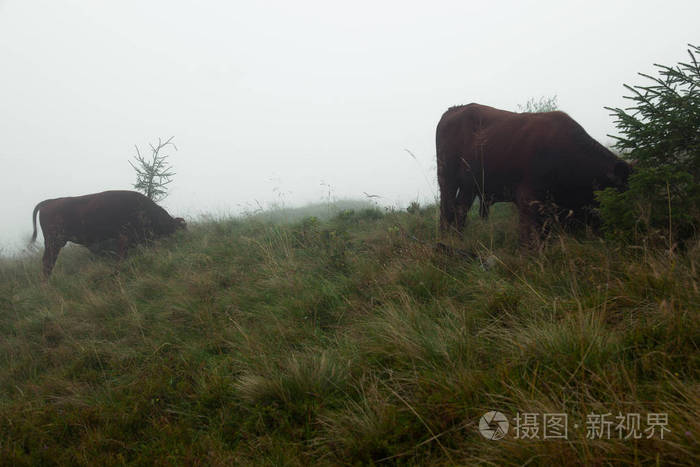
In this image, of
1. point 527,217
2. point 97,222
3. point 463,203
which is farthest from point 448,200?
point 97,222

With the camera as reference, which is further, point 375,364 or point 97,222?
point 97,222

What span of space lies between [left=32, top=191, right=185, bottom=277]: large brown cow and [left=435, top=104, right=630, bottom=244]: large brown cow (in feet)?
20.0

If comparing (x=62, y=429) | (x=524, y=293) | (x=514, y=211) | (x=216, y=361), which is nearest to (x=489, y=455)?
(x=524, y=293)

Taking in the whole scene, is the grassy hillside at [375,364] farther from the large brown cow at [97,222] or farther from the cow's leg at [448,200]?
the large brown cow at [97,222]

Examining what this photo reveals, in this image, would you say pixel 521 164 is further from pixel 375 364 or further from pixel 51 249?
pixel 51 249

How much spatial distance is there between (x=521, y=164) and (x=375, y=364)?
299cm

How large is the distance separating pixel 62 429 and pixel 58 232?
20.6 ft

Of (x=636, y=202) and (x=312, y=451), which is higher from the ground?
(x=636, y=202)

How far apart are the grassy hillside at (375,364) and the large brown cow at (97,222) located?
3139 mm

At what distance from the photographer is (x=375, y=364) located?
6.50 feet

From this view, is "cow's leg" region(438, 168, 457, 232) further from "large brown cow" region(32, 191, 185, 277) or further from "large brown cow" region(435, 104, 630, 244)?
"large brown cow" region(32, 191, 185, 277)

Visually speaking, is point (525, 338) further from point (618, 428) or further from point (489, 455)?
point (489, 455)

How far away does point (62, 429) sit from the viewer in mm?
2080

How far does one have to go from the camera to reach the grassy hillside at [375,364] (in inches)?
53.5
